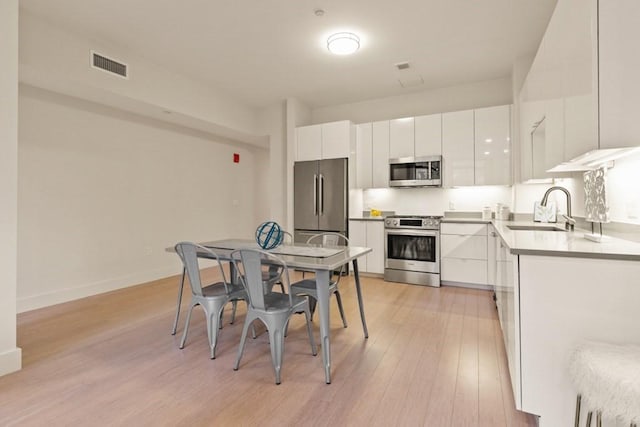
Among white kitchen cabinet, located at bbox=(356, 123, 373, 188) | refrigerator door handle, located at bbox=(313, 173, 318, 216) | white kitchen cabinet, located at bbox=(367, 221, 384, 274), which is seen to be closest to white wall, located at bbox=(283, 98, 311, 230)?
refrigerator door handle, located at bbox=(313, 173, 318, 216)

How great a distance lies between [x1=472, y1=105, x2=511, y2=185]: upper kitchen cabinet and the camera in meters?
4.20

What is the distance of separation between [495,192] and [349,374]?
3.57 meters

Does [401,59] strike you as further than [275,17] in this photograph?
Yes

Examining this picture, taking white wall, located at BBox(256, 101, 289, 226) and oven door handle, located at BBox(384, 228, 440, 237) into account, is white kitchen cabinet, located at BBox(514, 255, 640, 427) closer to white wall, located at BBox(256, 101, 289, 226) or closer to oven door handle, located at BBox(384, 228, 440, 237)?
oven door handle, located at BBox(384, 228, 440, 237)

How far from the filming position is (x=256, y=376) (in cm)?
211

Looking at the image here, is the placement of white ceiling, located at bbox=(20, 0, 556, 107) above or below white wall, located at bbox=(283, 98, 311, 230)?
above

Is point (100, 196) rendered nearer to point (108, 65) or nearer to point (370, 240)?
point (108, 65)

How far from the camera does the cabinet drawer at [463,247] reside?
4.10 meters

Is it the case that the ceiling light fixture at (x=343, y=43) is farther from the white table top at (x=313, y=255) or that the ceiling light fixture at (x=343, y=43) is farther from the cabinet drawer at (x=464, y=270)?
the cabinet drawer at (x=464, y=270)

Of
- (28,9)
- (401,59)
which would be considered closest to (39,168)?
(28,9)

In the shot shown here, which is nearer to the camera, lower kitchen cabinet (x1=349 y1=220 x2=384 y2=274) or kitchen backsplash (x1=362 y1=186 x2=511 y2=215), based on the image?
kitchen backsplash (x1=362 y1=186 x2=511 y2=215)

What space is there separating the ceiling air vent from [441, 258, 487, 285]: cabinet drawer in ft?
14.7

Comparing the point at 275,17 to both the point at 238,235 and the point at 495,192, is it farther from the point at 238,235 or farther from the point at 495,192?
the point at 238,235

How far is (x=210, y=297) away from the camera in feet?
8.10
